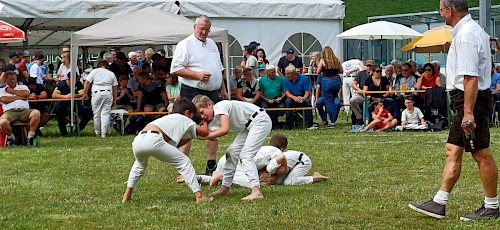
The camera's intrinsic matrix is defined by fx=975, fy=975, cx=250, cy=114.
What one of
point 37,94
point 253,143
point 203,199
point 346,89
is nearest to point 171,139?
point 203,199

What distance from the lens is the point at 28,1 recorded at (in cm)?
2030

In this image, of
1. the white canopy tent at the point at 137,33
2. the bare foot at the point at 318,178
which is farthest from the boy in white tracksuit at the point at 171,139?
the white canopy tent at the point at 137,33

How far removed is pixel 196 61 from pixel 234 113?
209 centimetres

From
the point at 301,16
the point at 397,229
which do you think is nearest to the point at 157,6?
the point at 301,16

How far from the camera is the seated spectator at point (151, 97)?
17.9m

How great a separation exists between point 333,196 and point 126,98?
10.4m

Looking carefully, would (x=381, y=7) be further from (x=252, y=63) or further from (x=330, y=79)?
(x=330, y=79)

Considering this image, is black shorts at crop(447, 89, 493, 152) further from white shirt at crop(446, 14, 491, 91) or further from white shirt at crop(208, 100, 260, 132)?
white shirt at crop(208, 100, 260, 132)

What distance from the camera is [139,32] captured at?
59.4ft

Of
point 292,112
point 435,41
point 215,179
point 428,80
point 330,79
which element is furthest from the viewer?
point 435,41

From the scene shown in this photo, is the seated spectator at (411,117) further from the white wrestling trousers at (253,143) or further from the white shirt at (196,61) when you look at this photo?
the white wrestling trousers at (253,143)

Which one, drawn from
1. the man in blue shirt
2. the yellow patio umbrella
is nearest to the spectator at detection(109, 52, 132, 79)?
the man in blue shirt

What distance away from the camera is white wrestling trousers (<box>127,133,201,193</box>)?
7793 millimetres

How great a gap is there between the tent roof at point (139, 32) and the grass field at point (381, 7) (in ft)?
105
